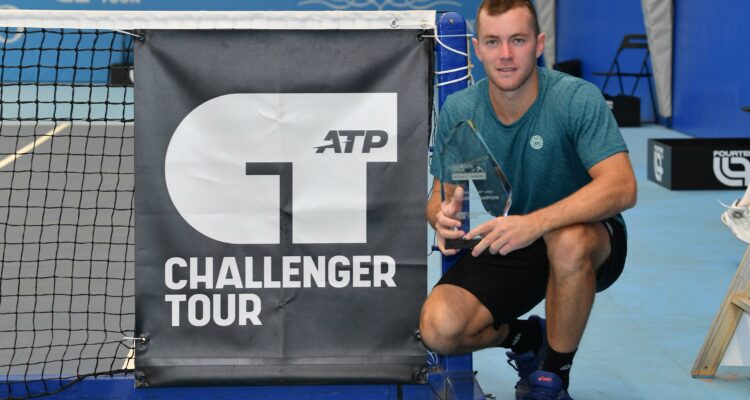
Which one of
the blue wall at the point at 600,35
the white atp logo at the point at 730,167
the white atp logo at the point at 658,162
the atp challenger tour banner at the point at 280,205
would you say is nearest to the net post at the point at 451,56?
the atp challenger tour banner at the point at 280,205

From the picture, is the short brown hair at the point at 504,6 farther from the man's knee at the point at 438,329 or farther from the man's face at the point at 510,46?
the man's knee at the point at 438,329

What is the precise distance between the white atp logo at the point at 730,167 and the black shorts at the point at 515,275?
5.46 metres

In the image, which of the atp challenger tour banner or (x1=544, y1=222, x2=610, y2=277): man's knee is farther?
the atp challenger tour banner

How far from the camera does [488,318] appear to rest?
3.57 metres

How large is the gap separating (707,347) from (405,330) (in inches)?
47.7

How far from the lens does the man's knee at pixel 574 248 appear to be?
3.36 metres

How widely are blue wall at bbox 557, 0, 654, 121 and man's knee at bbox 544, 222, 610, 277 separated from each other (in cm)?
1122

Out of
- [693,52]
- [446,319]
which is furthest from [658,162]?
[446,319]

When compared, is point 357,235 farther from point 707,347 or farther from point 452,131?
point 707,347

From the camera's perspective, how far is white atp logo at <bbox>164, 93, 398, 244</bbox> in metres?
3.66

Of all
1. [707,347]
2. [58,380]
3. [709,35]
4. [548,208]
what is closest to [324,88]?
[548,208]

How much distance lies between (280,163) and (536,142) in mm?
818

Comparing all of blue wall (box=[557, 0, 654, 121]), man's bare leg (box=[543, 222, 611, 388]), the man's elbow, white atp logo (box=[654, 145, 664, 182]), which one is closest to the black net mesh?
man's bare leg (box=[543, 222, 611, 388])

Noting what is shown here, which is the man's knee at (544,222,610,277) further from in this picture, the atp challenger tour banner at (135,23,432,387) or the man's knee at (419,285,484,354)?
the atp challenger tour banner at (135,23,432,387)
